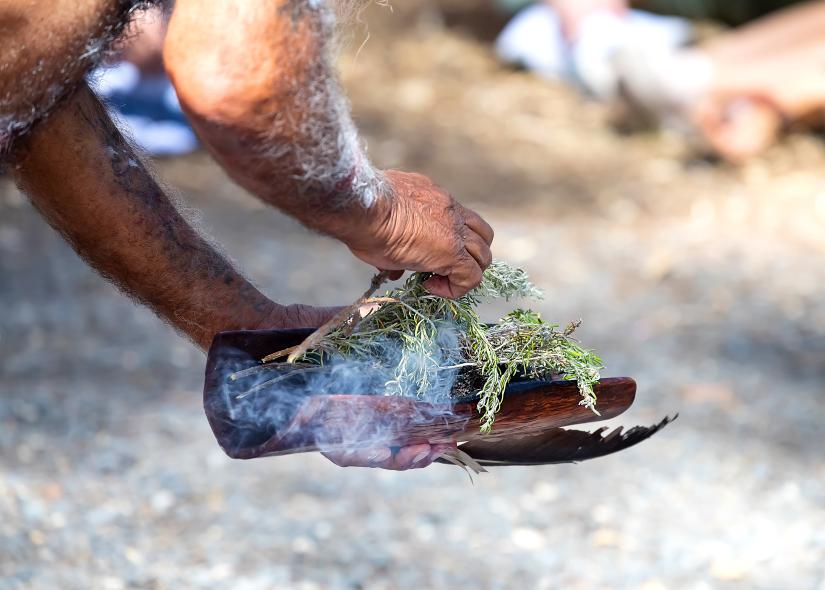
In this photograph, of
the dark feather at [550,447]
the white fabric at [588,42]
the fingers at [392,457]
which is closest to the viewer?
the fingers at [392,457]

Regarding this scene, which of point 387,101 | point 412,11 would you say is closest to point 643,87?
point 387,101

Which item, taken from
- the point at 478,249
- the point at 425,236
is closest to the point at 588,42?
the point at 478,249

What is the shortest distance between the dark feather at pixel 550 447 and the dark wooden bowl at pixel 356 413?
0.12 feet

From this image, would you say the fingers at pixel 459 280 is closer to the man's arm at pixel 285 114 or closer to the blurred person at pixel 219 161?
the blurred person at pixel 219 161

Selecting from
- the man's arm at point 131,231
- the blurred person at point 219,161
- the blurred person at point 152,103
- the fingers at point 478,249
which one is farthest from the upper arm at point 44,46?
the blurred person at point 152,103

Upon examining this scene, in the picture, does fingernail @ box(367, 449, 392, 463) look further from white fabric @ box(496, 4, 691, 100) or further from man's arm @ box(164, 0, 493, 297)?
white fabric @ box(496, 4, 691, 100)

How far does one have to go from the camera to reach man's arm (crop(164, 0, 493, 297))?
146 centimetres

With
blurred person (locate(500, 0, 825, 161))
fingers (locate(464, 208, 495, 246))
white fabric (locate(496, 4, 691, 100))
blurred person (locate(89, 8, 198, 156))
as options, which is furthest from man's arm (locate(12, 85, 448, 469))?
white fabric (locate(496, 4, 691, 100))

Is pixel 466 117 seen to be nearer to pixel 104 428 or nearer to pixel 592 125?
pixel 592 125

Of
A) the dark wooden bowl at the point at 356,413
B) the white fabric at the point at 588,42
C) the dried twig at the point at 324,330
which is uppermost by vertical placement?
the white fabric at the point at 588,42

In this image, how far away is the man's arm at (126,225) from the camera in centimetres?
192

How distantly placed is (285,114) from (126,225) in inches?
23.8

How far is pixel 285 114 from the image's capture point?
4.95 feet

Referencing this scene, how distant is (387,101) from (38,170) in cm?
490
